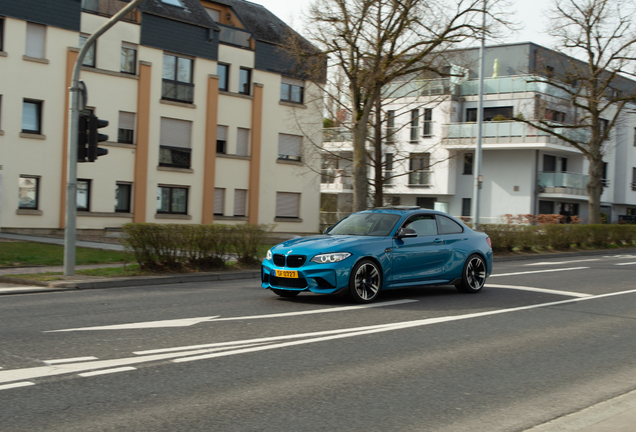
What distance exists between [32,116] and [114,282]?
1718cm

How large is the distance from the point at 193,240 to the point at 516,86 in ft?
118

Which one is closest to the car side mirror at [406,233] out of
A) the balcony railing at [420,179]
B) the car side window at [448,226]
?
the car side window at [448,226]

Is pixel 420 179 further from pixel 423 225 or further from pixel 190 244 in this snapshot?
pixel 423 225

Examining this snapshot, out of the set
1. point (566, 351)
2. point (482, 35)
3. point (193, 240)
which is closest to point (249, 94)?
point (482, 35)

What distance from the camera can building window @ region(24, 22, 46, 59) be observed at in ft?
89.2

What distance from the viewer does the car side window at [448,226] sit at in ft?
40.1

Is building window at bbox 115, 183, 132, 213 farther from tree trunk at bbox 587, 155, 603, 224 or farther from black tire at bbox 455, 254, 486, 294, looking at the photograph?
tree trunk at bbox 587, 155, 603, 224

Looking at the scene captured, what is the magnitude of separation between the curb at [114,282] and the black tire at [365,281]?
16.7ft

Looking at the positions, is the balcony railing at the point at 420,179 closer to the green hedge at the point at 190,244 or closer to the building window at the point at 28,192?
the building window at the point at 28,192

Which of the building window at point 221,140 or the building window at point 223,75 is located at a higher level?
the building window at point 223,75

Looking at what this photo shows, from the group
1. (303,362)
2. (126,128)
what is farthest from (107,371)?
(126,128)

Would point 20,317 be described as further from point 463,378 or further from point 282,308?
point 463,378

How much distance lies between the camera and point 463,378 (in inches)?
248

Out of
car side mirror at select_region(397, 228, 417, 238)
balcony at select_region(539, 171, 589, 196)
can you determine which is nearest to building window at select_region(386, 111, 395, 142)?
balcony at select_region(539, 171, 589, 196)
